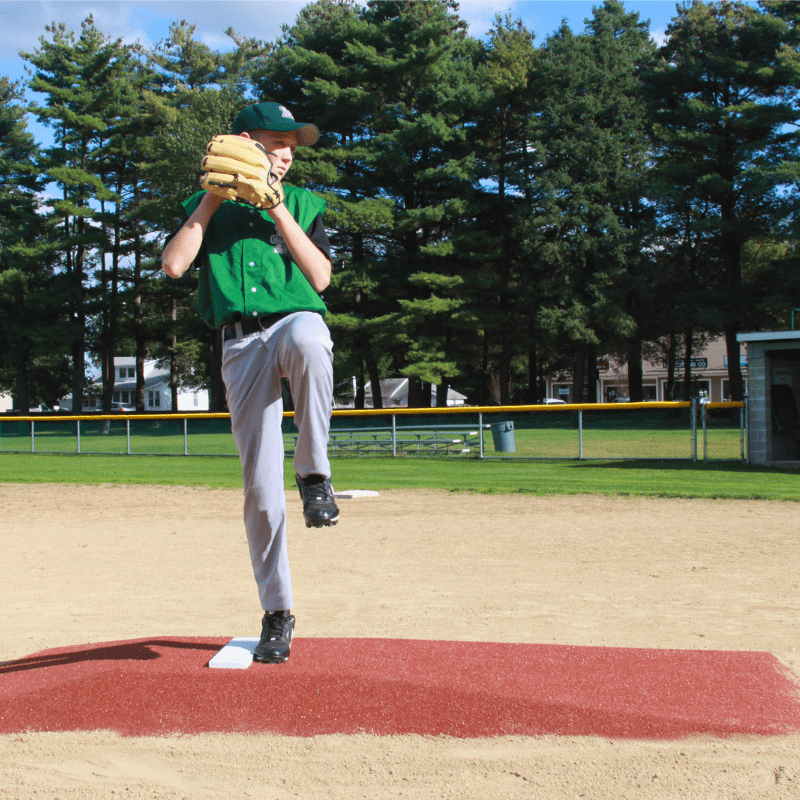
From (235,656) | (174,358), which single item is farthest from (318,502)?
(174,358)

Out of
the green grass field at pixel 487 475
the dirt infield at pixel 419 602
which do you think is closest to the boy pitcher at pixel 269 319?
the dirt infield at pixel 419 602

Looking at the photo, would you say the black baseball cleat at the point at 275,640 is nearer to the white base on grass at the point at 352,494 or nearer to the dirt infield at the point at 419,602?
the dirt infield at the point at 419,602

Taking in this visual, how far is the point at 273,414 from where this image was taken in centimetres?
342

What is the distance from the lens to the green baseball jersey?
333 cm

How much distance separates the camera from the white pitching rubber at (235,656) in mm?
3420

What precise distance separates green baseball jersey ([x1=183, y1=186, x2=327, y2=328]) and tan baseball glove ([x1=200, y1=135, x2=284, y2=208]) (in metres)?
0.28

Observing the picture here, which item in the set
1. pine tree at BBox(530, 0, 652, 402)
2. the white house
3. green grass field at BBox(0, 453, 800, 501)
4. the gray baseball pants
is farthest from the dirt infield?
the white house

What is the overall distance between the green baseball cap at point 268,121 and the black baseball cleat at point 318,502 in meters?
1.56

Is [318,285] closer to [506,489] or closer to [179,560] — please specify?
[179,560]

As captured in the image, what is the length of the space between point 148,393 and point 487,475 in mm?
80563

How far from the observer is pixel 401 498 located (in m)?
12.1

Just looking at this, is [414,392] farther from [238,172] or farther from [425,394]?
[238,172]

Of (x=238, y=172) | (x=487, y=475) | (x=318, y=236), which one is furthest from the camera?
(x=487, y=475)

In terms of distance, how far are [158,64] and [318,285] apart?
183 feet
